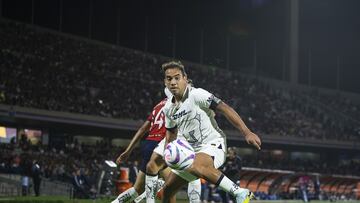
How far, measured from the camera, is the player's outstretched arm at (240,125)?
287 inches

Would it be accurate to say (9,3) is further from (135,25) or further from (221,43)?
(221,43)

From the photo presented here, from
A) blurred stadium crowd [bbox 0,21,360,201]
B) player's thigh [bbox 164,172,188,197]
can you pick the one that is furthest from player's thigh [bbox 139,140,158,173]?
blurred stadium crowd [bbox 0,21,360,201]

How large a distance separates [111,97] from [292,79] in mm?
27556

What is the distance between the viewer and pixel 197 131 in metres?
8.01

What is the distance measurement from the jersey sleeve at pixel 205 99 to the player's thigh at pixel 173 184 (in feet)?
3.31

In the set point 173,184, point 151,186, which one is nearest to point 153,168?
point 151,186

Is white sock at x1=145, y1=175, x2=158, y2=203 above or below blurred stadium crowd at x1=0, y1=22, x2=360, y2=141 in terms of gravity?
below

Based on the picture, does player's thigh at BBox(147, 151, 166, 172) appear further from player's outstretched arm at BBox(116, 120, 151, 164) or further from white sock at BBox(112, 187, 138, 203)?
white sock at BBox(112, 187, 138, 203)

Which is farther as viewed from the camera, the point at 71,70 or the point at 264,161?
the point at 264,161

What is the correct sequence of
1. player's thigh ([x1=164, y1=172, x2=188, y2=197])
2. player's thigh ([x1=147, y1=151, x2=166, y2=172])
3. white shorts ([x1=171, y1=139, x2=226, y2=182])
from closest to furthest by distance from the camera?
white shorts ([x1=171, y1=139, x2=226, y2=182]) → player's thigh ([x1=164, y1=172, x2=188, y2=197]) → player's thigh ([x1=147, y1=151, x2=166, y2=172])

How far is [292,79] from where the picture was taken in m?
64.2

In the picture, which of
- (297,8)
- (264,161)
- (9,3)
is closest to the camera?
(9,3)

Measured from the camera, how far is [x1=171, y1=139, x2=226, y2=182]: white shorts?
7859 millimetres

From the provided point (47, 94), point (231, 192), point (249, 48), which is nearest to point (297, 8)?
point (249, 48)
